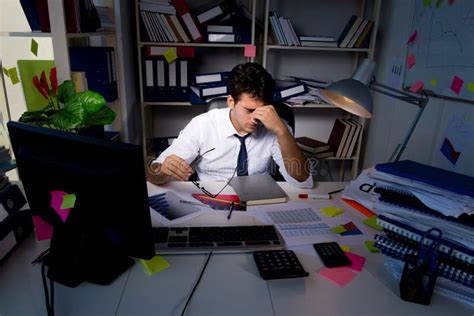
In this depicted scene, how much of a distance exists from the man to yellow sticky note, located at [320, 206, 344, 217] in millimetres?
224

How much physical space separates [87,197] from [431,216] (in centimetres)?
89

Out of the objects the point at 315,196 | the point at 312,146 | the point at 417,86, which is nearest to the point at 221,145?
the point at 315,196

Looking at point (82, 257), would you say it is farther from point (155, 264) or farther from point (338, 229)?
point (338, 229)

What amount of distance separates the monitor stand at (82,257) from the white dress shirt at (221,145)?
90cm

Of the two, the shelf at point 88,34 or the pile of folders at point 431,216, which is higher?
the shelf at point 88,34

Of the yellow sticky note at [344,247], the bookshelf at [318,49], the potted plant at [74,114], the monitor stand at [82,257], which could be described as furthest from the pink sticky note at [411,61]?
the monitor stand at [82,257]

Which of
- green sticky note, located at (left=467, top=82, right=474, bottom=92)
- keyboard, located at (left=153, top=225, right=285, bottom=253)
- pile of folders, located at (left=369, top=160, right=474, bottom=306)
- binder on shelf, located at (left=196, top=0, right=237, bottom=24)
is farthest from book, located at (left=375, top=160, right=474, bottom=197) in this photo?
binder on shelf, located at (left=196, top=0, right=237, bottom=24)

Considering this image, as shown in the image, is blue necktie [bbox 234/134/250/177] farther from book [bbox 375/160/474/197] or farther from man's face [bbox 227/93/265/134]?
book [bbox 375/160/474/197]

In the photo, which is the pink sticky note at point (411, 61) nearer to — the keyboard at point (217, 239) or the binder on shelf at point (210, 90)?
the binder on shelf at point (210, 90)

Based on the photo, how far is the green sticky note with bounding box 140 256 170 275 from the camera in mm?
976

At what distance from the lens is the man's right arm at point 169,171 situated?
1503 mm

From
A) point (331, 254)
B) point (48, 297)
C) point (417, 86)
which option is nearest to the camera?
point (48, 297)

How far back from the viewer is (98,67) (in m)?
2.03

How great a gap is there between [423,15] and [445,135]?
751mm
